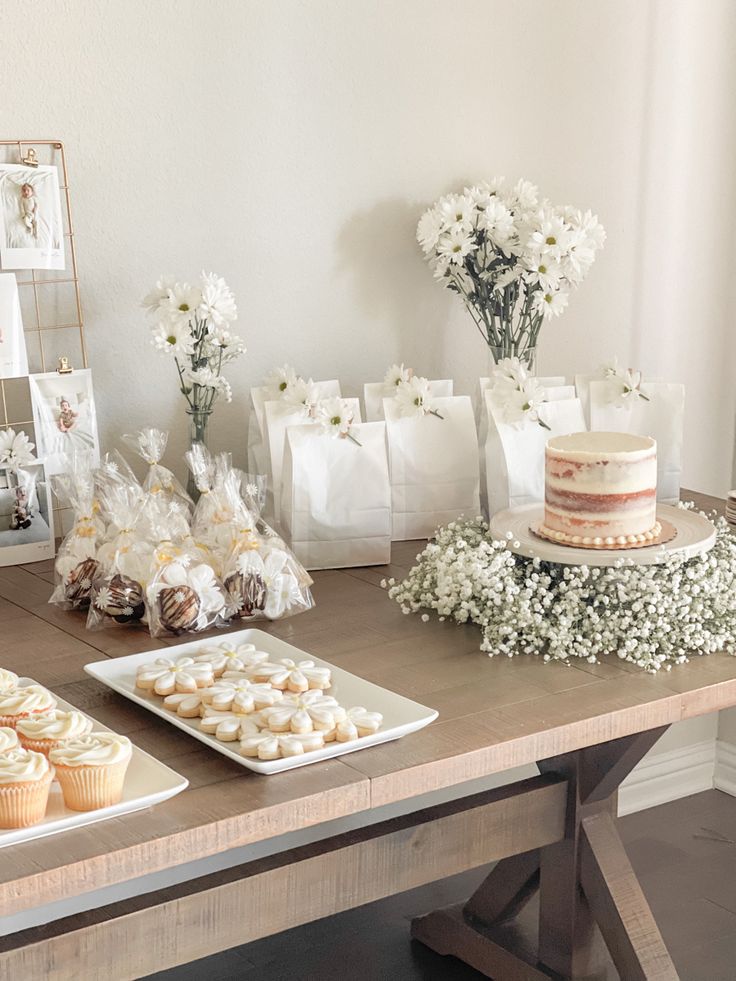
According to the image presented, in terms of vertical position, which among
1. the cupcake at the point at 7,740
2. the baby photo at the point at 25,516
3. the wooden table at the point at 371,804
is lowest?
the wooden table at the point at 371,804

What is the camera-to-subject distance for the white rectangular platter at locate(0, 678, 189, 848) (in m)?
1.12

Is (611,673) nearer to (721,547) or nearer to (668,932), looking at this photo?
(721,547)

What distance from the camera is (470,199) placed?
2.18 m

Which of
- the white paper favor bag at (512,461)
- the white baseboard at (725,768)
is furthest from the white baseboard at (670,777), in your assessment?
the white paper favor bag at (512,461)

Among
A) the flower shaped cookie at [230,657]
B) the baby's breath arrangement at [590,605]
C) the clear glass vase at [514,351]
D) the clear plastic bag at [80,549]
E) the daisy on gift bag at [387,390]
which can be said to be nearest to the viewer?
the flower shaped cookie at [230,657]

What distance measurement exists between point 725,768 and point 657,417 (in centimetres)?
111

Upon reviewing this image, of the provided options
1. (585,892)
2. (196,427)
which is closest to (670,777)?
(585,892)

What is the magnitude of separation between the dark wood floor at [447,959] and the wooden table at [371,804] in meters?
0.26

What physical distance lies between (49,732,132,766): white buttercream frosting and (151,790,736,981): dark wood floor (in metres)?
1.17

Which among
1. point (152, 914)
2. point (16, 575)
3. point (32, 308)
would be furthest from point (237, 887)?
point (32, 308)

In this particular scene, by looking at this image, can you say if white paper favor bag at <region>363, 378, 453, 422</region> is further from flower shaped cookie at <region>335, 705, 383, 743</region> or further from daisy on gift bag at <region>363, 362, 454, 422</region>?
flower shaped cookie at <region>335, 705, 383, 743</region>

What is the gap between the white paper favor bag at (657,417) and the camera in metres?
2.22

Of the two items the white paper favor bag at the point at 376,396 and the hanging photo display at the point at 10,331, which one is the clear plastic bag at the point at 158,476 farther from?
the white paper favor bag at the point at 376,396

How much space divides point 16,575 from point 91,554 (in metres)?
0.22
